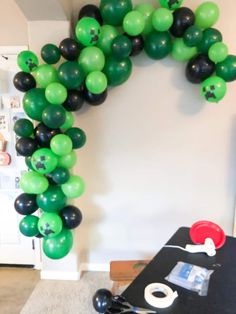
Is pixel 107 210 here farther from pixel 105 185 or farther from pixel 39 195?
pixel 39 195

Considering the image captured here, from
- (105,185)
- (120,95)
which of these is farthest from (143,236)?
(120,95)

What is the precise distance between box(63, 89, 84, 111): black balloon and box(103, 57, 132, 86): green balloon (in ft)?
0.85

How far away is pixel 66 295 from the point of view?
7.80 ft

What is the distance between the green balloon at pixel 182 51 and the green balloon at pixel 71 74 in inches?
29.4

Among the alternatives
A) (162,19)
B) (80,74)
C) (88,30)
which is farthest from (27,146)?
(162,19)

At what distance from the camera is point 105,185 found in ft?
8.50

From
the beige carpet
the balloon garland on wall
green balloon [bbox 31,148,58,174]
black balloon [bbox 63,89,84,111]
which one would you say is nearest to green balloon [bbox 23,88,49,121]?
the balloon garland on wall

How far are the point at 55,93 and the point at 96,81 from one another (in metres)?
0.30

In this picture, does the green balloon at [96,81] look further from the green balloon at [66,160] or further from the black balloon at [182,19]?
the black balloon at [182,19]

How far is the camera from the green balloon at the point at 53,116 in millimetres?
1907

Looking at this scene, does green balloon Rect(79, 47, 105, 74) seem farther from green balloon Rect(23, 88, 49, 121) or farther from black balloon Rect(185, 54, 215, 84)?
black balloon Rect(185, 54, 215, 84)

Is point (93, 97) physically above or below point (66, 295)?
above

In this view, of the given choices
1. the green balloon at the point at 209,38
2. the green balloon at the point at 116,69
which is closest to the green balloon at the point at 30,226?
the green balloon at the point at 116,69

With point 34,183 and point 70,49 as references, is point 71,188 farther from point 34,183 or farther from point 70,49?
point 70,49
